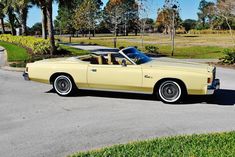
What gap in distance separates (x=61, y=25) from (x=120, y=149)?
263ft

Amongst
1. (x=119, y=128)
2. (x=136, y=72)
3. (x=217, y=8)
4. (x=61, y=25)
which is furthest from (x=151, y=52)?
(x=61, y=25)

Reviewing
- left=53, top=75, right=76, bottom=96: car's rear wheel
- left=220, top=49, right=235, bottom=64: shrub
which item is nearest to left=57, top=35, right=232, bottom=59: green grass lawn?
left=220, top=49, right=235, bottom=64: shrub

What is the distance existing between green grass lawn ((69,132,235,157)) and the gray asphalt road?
0.47 meters

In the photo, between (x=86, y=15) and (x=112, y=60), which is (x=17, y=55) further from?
(x=86, y=15)

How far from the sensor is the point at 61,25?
8419cm

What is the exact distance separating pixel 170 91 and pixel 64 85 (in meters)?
2.73

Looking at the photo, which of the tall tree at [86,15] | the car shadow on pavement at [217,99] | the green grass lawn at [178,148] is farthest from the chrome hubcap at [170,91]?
the tall tree at [86,15]

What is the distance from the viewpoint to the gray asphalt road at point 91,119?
248 inches

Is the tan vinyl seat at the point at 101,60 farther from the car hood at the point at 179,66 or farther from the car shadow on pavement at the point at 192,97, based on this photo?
the car hood at the point at 179,66

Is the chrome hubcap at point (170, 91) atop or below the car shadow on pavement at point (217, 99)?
atop

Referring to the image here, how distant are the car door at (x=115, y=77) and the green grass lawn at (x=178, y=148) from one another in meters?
3.13

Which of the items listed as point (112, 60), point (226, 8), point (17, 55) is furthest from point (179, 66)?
point (17, 55)

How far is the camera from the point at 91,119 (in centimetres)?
776

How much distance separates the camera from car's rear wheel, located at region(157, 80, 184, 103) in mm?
9117
